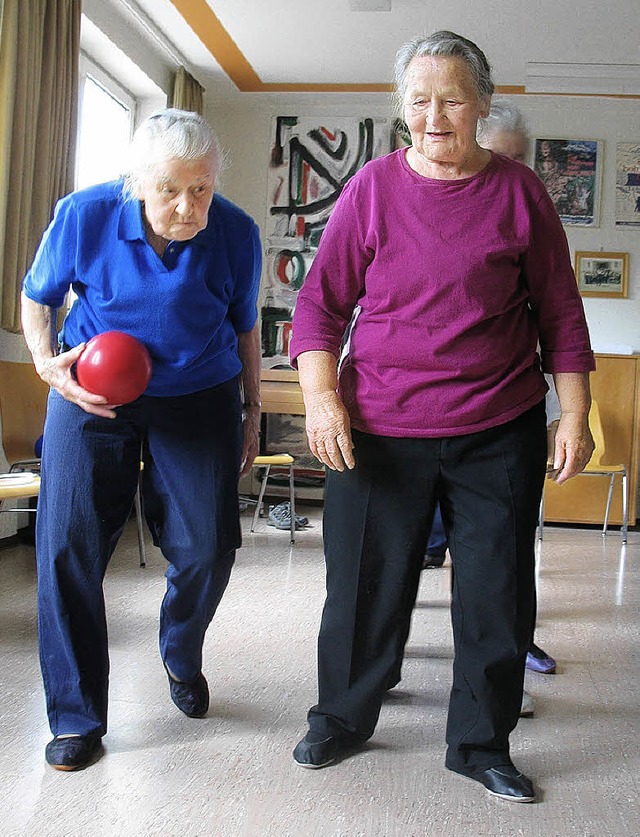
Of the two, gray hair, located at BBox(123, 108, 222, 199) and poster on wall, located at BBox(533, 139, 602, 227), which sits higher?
poster on wall, located at BBox(533, 139, 602, 227)

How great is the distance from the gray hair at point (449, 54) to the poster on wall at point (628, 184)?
5349mm

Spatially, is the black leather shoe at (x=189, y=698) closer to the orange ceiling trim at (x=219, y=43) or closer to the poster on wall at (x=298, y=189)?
the orange ceiling trim at (x=219, y=43)

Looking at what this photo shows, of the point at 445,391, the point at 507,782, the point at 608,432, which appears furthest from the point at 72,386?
the point at 608,432

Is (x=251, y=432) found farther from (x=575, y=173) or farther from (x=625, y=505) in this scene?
(x=575, y=173)

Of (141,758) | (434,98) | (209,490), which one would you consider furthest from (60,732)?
(434,98)

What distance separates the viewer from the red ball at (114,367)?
1.76 metres

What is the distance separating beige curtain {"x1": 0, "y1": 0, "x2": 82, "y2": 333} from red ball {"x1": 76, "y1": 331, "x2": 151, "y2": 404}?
2.46 m

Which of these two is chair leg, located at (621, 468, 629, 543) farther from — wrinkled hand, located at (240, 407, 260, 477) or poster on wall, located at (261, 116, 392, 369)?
wrinkled hand, located at (240, 407, 260, 477)

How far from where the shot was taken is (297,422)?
698 centimetres

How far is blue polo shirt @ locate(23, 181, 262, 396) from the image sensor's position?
1873mm

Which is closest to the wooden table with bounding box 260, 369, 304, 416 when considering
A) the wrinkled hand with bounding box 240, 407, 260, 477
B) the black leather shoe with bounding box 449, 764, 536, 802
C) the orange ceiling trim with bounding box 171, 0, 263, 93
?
the orange ceiling trim with bounding box 171, 0, 263, 93

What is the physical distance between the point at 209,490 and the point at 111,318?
42 cm

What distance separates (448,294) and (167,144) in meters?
0.62

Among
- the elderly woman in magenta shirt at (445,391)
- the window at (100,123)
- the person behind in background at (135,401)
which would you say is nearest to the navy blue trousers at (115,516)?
the person behind in background at (135,401)
